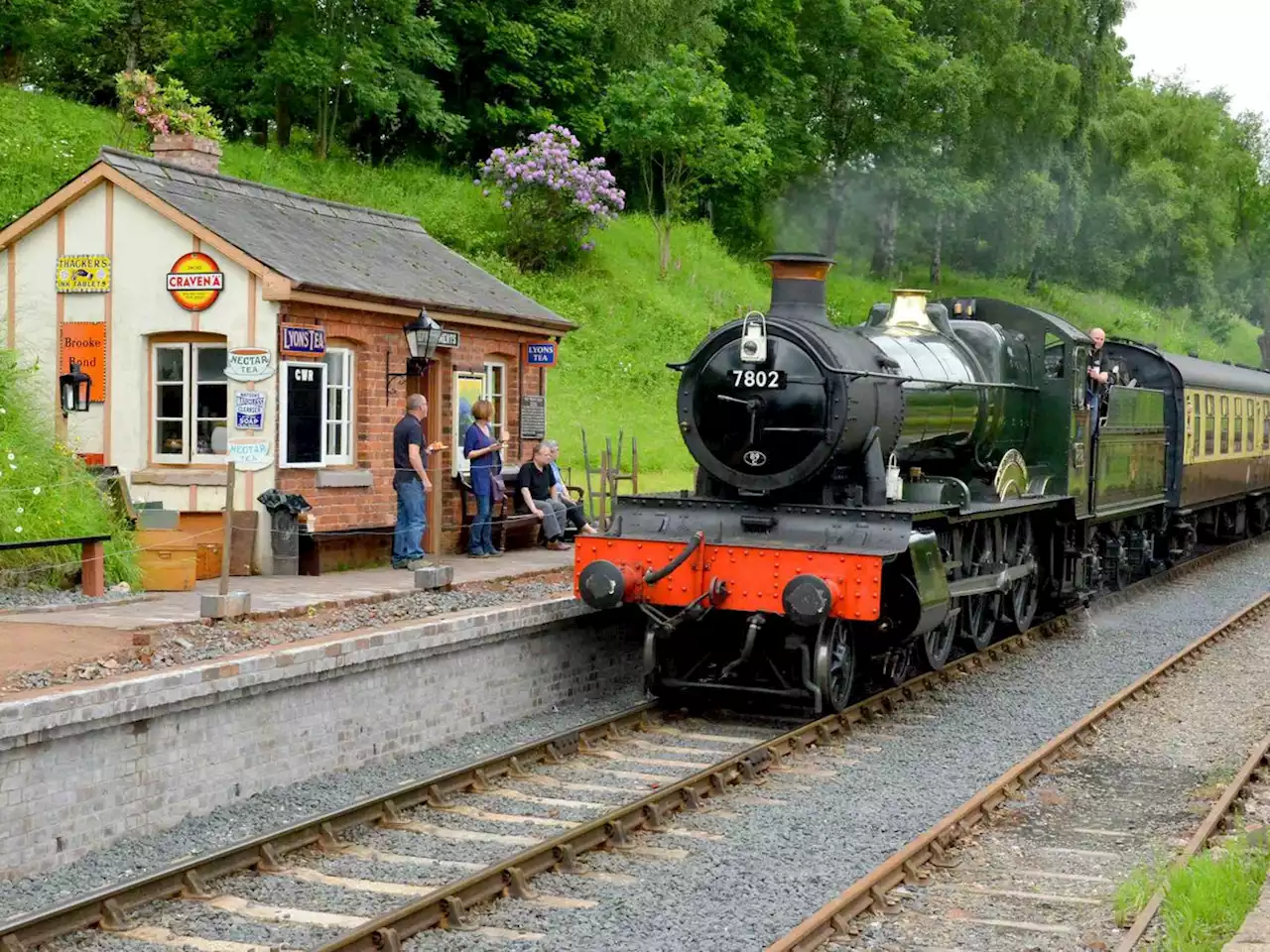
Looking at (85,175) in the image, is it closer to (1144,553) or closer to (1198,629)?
(1198,629)

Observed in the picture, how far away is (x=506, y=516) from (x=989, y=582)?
225 inches

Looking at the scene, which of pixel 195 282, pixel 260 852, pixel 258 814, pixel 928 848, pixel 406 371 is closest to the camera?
pixel 260 852

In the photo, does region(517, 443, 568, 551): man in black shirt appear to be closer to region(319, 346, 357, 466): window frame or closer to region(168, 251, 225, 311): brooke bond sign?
region(319, 346, 357, 466): window frame

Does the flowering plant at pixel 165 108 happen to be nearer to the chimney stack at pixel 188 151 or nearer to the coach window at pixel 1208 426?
the chimney stack at pixel 188 151

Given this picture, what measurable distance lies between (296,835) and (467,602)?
4219 mm

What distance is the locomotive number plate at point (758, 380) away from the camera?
10.5m

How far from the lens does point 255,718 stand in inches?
331

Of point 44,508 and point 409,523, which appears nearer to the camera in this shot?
point 44,508

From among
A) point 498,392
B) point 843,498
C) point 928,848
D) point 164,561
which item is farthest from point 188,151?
point 928,848

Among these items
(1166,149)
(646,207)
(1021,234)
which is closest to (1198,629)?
(646,207)

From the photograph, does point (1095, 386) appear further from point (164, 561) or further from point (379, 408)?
point (164, 561)

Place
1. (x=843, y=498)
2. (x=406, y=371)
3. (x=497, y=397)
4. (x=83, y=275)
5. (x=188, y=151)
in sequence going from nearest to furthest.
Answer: (x=843, y=498) → (x=83, y=275) → (x=406, y=371) → (x=188, y=151) → (x=497, y=397)

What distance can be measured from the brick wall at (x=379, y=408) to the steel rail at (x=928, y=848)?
5.15m

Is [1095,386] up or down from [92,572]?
up
